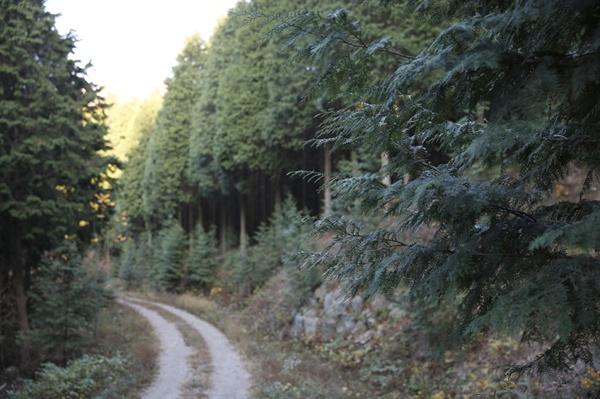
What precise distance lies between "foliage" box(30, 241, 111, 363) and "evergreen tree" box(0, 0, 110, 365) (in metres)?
0.87

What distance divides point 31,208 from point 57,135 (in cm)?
232

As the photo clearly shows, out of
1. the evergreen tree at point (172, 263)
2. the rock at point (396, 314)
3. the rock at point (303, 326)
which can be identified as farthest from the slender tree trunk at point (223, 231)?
the rock at point (396, 314)

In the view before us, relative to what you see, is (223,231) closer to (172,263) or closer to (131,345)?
(172,263)

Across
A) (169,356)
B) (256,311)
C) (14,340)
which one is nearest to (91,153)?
(14,340)

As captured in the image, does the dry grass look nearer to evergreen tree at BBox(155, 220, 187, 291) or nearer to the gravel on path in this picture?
the gravel on path

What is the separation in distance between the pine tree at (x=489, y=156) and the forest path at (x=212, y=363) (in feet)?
25.7

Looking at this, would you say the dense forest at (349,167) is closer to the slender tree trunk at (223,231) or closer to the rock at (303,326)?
the slender tree trunk at (223,231)

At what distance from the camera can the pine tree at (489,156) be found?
2.30m

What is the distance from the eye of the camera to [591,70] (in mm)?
2225

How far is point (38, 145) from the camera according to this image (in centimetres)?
1190

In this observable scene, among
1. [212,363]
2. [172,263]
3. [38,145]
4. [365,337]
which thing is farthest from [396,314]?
[172,263]

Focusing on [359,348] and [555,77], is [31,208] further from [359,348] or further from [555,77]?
[555,77]

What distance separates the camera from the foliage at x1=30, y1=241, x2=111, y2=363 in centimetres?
1152

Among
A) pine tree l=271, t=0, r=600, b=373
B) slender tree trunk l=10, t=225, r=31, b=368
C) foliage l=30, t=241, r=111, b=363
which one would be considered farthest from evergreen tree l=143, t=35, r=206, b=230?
pine tree l=271, t=0, r=600, b=373
